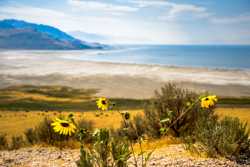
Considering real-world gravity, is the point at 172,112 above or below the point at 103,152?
below

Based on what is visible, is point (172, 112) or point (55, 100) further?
point (55, 100)

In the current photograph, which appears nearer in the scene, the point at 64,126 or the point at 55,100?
the point at 64,126

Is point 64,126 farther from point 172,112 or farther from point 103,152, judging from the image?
point 172,112

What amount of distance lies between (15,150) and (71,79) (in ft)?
131

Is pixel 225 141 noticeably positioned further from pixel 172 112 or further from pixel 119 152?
pixel 172 112

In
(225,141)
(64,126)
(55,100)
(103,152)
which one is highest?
(64,126)

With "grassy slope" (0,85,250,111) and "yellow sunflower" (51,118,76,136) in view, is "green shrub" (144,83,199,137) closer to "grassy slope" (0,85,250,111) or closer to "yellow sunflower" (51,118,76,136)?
"yellow sunflower" (51,118,76,136)

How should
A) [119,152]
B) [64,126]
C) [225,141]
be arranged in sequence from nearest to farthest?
[64,126] → [119,152] → [225,141]

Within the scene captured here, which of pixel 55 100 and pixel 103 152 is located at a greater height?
pixel 103 152

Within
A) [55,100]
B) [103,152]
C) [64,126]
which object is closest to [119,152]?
[103,152]

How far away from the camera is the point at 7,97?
32.0 meters

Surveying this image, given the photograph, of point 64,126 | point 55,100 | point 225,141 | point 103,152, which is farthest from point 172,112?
point 55,100

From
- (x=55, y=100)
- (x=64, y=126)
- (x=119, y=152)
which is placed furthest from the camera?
(x=55, y=100)

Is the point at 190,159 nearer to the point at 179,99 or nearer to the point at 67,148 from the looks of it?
the point at 179,99
